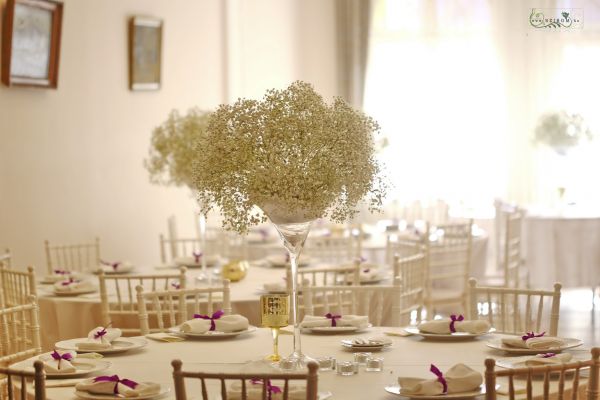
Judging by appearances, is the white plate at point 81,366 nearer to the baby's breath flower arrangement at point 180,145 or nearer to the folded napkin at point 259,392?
the folded napkin at point 259,392

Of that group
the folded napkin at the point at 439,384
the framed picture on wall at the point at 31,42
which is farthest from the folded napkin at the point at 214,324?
the framed picture on wall at the point at 31,42

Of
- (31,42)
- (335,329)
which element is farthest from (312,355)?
(31,42)

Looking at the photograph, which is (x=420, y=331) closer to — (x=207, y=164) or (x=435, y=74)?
(x=207, y=164)

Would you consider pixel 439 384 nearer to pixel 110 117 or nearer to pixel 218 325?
pixel 218 325

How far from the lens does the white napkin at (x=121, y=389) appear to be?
2.90m

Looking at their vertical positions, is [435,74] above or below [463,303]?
above

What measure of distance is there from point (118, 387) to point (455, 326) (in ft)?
4.67

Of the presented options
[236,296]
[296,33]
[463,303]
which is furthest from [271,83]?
[236,296]

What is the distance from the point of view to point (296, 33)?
1095 cm

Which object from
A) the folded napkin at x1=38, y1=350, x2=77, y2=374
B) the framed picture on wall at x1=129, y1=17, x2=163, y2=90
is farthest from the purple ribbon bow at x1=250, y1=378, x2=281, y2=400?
the framed picture on wall at x1=129, y1=17, x2=163, y2=90

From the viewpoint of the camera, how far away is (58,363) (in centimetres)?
329

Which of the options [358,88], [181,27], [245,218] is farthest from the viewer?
[358,88]

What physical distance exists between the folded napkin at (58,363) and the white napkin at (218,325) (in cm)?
57

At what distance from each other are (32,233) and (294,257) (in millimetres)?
3752
